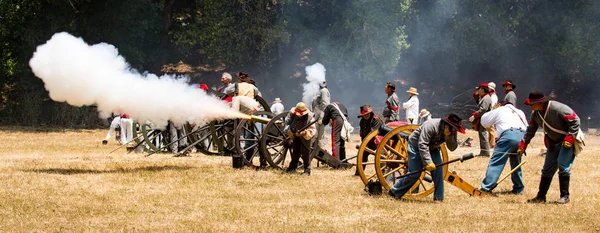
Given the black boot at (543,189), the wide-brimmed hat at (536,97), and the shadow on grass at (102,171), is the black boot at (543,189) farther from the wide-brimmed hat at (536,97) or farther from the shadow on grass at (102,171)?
the shadow on grass at (102,171)

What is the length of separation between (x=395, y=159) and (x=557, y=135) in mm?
2080

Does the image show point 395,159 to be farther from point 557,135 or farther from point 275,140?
point 275,140

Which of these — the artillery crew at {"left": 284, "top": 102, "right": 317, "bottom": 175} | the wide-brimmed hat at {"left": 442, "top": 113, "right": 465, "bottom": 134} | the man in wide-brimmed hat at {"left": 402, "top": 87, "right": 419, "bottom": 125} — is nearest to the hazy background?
the man in wide-brimmed hat at {"left": 402, "top": 87, "right": 419, "bottom": 125}

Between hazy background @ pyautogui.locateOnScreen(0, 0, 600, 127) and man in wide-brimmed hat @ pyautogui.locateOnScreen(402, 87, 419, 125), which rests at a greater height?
hazy background @ pyautogui.locateOnScreen(0, 0, 600, 127)

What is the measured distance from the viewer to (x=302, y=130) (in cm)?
1360

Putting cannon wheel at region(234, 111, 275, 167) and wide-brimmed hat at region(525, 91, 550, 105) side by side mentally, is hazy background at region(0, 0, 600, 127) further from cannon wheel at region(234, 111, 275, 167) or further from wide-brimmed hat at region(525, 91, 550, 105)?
wide-brimmed hat at region(525, 91, 550, 105)

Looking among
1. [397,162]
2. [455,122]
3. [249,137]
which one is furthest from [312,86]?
[455,122]

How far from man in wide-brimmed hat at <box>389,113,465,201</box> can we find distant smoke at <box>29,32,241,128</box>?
4.33 m

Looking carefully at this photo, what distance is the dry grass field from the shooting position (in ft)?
29.8

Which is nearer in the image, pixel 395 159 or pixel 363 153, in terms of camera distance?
pixel 395 159

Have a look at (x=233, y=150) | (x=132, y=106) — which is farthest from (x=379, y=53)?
(x=132, y=106)

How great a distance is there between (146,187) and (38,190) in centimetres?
141

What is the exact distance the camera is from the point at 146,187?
11.9 meters

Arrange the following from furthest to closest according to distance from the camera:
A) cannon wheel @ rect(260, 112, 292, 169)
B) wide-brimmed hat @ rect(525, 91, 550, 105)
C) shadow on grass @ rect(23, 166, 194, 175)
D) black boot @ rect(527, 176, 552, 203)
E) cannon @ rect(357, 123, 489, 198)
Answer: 1. cannon wheel @ rect(260, 112, 292, 169)
2. shadow on grass @ rect(23, 166, 194, 175)
3. cannon @ rect(357, 123, 489, 198)
4. black boot @ rect(527, 176, 552, 203)
5. wide-brimmed hat @ rect(525, 91, 550, 105)
